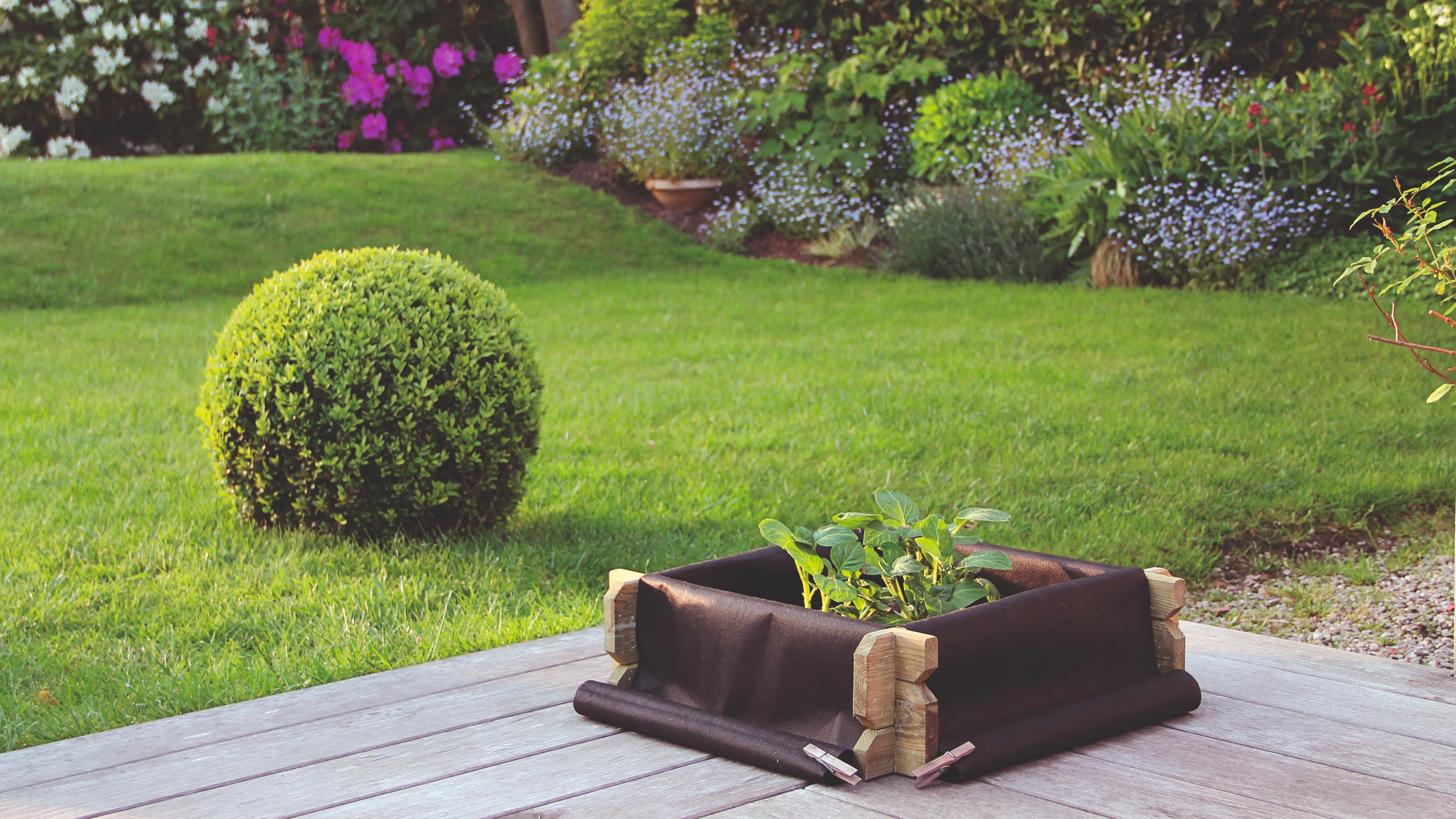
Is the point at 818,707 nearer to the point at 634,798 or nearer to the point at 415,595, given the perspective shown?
the point at 634,798

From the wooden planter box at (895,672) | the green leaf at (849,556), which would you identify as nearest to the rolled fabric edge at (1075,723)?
the wooden planter box at (895,672)

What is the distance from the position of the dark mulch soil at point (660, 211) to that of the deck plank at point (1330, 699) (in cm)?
799

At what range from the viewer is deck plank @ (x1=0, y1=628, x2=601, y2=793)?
7.37ft

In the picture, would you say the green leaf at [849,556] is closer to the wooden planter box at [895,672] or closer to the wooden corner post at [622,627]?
the wooden planter box at [895,672]

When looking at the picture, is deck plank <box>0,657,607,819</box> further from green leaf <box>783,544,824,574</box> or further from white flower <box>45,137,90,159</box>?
white flower <box>45,137,90,159</box>

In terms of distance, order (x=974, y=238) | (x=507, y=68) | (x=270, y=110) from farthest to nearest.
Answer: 1. (x=507, y=68)
2. (x=270, y=110)
3. (x=974, y=238)

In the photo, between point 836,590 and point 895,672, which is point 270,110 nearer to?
point 836,590

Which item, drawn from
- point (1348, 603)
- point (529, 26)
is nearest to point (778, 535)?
point (1348, 603)

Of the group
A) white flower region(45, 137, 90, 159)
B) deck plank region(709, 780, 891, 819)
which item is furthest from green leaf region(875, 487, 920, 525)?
white flower region(45, 137, 90, 159)

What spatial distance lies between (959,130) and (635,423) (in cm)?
605

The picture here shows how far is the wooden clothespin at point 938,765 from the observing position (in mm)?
2035

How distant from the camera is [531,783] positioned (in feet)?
6.81

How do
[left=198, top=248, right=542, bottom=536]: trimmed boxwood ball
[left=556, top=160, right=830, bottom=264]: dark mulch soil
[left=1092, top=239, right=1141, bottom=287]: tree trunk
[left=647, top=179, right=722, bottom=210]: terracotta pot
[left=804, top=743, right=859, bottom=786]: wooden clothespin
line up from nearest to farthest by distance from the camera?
1. [left=804, top=743, right=859, bottom=786]: wooden clothespin
2. [left=198, top=248, right=542, bottom=536]: trimmed boxwood ball
3. [left=1092, top=239, right=1141, bottom=287]: tree trunk
4. [left=556, top=160, right=830, bottom=264]: dark mulch soil
5. [left=647, top=179, right=722, bottom=210]: terracotta pot

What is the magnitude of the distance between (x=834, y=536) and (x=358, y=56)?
1241cm
